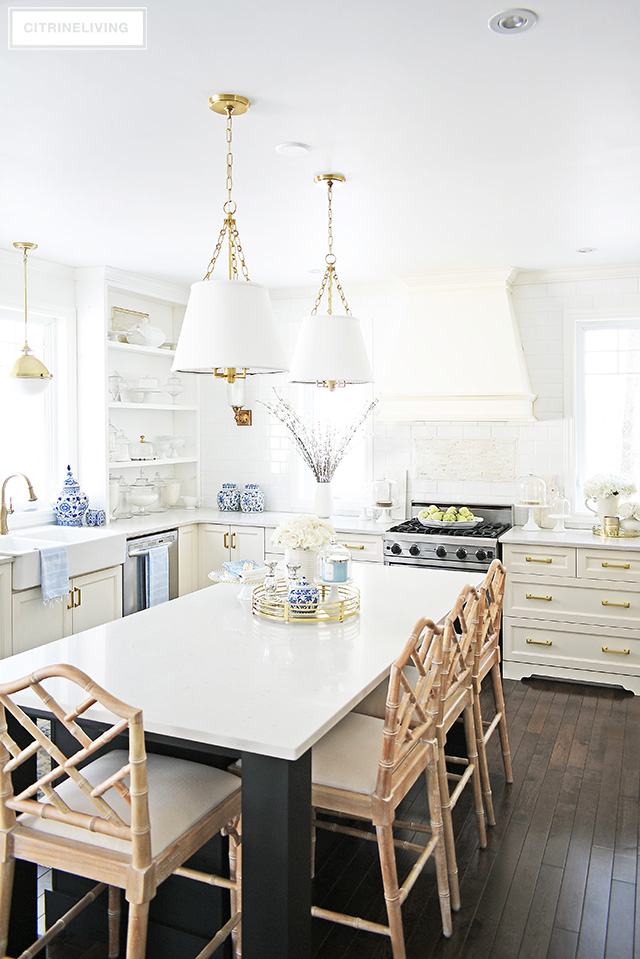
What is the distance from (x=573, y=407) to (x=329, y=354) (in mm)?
2867

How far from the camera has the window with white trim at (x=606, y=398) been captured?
17.4ft

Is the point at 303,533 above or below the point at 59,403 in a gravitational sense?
below

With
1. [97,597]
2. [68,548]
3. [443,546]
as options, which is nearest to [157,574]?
[97,597]

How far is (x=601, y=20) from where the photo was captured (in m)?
2.06

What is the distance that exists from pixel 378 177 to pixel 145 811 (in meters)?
2.72

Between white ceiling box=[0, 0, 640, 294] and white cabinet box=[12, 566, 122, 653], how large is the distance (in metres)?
2.02

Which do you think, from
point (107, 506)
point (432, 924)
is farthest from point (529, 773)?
point (107, 506)

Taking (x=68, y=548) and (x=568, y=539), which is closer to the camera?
(x=68, y=548)

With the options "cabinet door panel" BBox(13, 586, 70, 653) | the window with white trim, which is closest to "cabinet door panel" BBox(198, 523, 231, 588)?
"cabinet door panel" BBox(13, 586, 70, 653)

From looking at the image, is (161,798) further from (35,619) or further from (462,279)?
(462,279)

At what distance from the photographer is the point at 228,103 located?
8.35 feet

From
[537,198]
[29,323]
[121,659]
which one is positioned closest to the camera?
[121,659]

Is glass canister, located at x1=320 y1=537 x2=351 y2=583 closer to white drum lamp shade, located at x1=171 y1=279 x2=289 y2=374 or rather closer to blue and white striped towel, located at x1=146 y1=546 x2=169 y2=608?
white drum lamp shade, located at x1=171 y1=279 x2=289 y2=374

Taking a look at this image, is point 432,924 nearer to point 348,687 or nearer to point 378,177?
point 348,687
